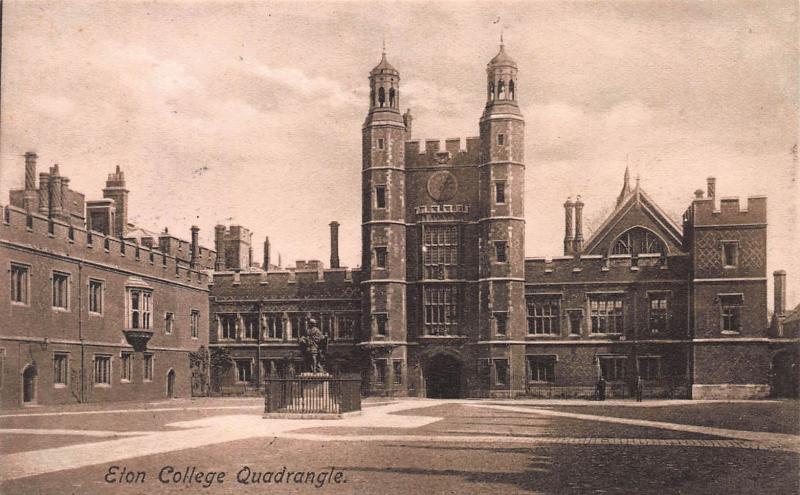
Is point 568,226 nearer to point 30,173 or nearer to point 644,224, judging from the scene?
point 644,224

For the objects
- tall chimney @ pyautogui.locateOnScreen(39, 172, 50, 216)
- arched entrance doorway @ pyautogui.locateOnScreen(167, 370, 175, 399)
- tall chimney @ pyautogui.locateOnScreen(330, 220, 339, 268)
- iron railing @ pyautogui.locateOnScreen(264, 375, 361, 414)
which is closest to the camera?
iron railing @ pyautogui.locateOnScreen(264, 375, 361, 414)

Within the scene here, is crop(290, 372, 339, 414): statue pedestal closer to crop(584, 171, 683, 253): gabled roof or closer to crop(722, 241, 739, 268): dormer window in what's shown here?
crop(722, 241, 739, 268): dormer window

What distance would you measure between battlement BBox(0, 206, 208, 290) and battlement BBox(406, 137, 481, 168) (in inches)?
441

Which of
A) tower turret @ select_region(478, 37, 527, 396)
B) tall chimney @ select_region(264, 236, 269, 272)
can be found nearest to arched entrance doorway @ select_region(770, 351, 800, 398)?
tower turret @ select_region(478, 37, 527, 396)

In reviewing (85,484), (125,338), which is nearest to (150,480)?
(85,484)

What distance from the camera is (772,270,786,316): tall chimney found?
39028 millimetres

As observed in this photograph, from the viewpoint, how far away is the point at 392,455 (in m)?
13.6

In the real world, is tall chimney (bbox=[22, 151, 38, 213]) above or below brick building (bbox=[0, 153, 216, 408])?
above

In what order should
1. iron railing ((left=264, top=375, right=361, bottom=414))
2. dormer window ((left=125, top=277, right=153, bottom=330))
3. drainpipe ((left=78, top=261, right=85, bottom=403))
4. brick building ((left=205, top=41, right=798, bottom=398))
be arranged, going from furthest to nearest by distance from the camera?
1. brick building ((left=205, top=41, right=798, bottom=398))
2. dormer window ((left=125, top=277, right=153, bottom=330))
3. drainpipe ((left=78, top=261, right=85, bottom=403))
4. iron railing ((left=264, top=375, right=361, bottom=414))

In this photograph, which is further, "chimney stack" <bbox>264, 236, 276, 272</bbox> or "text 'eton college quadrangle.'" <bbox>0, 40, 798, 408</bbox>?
"chimney stack" <bbox>264, 236, 276, 272</bbox>

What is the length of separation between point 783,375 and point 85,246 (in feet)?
91.5

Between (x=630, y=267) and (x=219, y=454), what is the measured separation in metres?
27.3

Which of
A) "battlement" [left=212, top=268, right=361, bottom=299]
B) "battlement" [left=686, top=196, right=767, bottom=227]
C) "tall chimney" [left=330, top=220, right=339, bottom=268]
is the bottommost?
"battlement" [left=212, top=268, right=361, bottom=299]

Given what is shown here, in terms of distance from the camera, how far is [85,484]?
11.0 m
